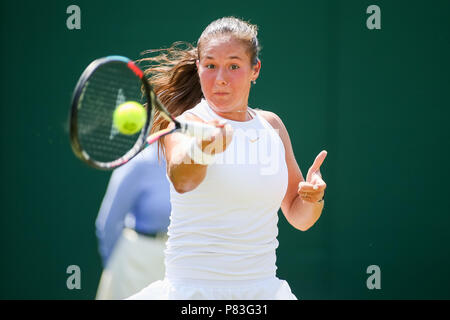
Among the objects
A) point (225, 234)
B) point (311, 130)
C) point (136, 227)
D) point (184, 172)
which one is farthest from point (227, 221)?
point (311, 130)

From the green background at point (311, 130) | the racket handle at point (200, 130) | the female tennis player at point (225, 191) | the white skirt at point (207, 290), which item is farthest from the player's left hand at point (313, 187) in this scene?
the green background at point (311, 130)

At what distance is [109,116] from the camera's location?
6.70ft

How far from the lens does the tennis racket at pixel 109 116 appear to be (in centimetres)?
181

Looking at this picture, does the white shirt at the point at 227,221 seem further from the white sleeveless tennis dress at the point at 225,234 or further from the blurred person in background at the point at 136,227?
the blurred person in background at the point at 136,227

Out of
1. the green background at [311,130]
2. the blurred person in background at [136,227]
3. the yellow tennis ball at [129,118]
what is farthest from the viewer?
the green background at [311,130]

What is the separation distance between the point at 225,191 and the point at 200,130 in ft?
0.74

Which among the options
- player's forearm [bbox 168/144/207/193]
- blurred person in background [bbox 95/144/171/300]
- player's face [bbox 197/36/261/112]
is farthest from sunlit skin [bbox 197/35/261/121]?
blurred person in background [bbox 95/144/171/300]

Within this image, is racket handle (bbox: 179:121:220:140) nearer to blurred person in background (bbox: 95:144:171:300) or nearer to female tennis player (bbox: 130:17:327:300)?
female tennis player (bbox: 130:17:327:300)

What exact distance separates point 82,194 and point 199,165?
2555 millimetres

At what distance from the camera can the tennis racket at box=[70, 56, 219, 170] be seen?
71.2 inches

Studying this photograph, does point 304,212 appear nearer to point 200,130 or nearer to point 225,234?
point 225,234
